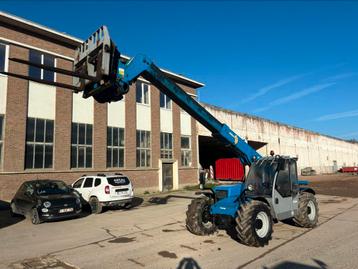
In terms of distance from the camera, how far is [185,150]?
27328 millimetres

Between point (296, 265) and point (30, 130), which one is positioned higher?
point (30, 130)

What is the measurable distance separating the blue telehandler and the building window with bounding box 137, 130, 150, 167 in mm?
14044

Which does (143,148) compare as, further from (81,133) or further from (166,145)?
(81,133)

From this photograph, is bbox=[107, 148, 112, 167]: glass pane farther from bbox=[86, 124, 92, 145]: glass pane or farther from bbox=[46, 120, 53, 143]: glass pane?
bbox=[46, 120, 53, 143]: glass pane

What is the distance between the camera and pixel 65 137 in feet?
60.3

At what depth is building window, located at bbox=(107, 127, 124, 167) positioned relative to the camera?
20.9m

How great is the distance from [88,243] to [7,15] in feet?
45.8

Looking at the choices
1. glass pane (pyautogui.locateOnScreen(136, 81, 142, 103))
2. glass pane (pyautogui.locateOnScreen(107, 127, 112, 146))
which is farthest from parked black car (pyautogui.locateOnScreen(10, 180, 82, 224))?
glass pane (pyautogui.locateOnScreen(136, 81, 142, 103))

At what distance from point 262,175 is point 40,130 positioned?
13.4 m

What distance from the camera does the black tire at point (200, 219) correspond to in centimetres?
862

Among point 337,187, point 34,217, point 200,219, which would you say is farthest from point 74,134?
point 337,187

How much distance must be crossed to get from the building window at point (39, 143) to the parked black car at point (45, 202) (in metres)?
4.39

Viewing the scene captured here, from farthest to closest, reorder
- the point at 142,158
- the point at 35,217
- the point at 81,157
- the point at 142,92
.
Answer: the point at 142,92 → the point at 142,158 → the point at 81,157 → the point at 35,217

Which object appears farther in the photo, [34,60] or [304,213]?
[34,60]
